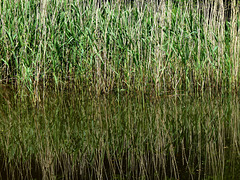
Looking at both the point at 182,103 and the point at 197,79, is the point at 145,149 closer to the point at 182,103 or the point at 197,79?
the point at 182,103

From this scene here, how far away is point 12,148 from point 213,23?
271 centimetres

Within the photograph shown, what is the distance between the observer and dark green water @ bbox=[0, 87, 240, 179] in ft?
5.85

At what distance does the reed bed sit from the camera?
137 inches

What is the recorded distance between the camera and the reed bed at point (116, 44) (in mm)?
3471

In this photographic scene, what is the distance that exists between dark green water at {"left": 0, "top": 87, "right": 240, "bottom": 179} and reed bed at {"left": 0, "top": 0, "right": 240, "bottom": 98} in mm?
252

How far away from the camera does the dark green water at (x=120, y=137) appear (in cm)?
178

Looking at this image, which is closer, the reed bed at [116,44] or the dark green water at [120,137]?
the dark green water at [120,137]

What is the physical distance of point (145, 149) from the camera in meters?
2.11

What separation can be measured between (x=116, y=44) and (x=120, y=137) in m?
1.57

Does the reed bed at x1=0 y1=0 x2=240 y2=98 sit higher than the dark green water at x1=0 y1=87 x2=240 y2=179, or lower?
higher

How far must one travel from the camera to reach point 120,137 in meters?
2.37

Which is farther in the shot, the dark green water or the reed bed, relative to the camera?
the reed bed

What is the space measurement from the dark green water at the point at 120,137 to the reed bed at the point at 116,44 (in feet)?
0.83

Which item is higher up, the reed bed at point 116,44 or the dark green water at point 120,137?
the reed bed at point 116,44
